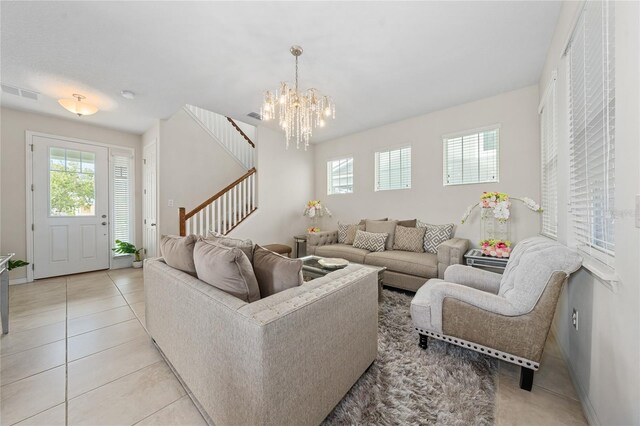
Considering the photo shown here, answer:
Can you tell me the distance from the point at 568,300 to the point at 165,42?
3.98 metres

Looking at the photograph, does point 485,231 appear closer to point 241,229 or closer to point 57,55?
point 241,229

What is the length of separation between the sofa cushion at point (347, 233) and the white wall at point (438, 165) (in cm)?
45

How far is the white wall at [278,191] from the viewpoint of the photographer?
4473 mm

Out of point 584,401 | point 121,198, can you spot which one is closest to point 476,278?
point 584,401

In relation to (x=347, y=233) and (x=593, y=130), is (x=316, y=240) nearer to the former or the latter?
(x=347, y=233)

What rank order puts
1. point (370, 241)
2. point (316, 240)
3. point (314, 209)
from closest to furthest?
point (370, 241) → point (316, 240) → point (314, 209)

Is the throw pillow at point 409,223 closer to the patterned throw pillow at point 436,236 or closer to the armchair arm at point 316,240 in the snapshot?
the patterned throw pillow at point 436,236

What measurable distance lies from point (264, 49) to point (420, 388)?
3.00 m

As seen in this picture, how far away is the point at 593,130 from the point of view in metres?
1.39

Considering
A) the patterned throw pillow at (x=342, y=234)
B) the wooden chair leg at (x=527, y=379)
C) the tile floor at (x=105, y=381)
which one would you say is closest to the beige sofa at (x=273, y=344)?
the tile floor at (x=105, y=381)

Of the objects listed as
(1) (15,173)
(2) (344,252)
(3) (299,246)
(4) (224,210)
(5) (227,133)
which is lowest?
(3) (299,246)

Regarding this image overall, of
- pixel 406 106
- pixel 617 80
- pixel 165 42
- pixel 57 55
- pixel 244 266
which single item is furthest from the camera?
pixel 406 106

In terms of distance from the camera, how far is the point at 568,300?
5.88 feet

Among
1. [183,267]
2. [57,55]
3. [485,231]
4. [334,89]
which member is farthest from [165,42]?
[485,231]
